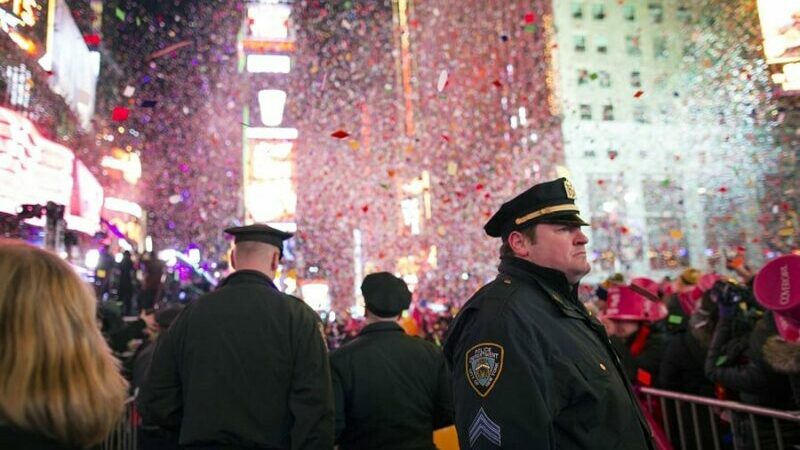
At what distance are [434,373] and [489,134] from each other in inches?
2067

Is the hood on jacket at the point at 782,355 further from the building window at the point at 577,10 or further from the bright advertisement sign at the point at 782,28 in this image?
the building window at the point at 577,10

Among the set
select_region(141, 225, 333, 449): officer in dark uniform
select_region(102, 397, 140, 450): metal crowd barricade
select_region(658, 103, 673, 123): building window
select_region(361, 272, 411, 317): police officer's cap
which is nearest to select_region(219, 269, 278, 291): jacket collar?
select_region(141, 225, 333, 449): officer in dark uniform

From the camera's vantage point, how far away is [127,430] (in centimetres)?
570

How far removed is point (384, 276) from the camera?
4.13 metres

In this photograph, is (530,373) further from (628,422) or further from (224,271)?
(224,271)

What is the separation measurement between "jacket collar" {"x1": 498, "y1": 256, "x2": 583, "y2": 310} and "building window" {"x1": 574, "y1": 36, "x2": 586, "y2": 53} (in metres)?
51.0

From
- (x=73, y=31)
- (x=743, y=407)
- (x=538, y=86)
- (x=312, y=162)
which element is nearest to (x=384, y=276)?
(x=743, y=407)

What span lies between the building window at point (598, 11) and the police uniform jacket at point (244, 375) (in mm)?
52597

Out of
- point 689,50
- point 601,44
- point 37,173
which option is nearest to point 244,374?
point 37,173

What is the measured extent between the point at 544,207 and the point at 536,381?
0.80m

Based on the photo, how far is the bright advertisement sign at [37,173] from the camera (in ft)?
47.8

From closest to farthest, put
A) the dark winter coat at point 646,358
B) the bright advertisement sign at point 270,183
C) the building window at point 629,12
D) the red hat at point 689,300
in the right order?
the dark winter coat at point 646,358 < the red hat at point 689,300 < the bright advertisement sign at point 270,183 < the building window at point 629,12

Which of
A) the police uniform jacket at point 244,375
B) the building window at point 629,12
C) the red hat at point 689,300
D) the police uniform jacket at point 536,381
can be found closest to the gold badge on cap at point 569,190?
the police uniform jacket at point 536,381

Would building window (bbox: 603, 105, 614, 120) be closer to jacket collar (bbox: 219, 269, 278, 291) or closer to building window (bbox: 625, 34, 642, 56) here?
building window (bbox: 625, 34, 642, 56)
